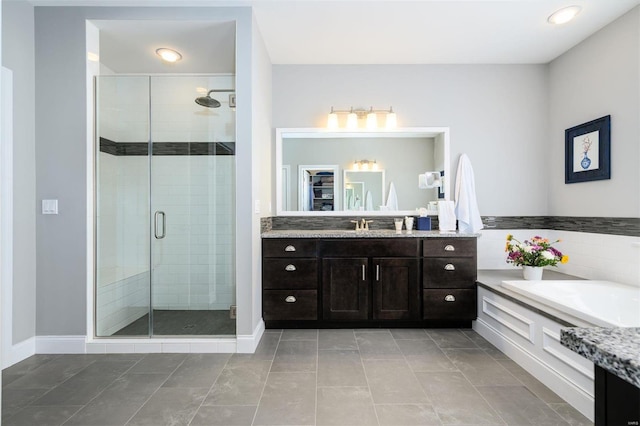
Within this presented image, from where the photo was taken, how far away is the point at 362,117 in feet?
11.6

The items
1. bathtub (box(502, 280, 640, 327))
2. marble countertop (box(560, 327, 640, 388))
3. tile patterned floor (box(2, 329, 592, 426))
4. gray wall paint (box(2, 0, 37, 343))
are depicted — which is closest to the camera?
marble countertop (box(560, 327, 640, 388))

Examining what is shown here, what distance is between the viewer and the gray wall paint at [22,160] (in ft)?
7.93

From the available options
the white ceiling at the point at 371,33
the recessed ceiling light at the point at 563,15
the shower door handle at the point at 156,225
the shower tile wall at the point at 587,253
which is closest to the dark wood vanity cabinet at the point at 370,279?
the shower tile wall at the point at 587,253

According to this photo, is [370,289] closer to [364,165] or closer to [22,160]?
[364,165]

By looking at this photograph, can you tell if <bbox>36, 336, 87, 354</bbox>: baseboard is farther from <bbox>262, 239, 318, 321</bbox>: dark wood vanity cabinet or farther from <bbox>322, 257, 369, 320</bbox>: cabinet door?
<bbox>322, 257, 369, 320</bbox>: cabinet door

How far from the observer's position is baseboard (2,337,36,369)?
2336mm

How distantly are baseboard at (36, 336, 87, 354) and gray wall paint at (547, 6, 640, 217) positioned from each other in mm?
4398

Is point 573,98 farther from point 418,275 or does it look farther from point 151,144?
point 151,144

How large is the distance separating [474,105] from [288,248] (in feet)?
8.09

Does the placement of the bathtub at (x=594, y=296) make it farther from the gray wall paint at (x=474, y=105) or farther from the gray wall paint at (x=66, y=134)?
the gray wall paint at (x=66, y=134)

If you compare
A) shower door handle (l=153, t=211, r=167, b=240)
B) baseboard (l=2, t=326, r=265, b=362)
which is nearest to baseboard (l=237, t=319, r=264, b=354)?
baseboard (l=2, t=326, r=265, b=362)

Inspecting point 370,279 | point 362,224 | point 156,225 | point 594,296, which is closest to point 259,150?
point 156,225

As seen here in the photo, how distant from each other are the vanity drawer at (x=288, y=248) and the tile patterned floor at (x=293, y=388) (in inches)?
29.9

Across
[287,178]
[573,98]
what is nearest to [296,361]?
[287,178]
